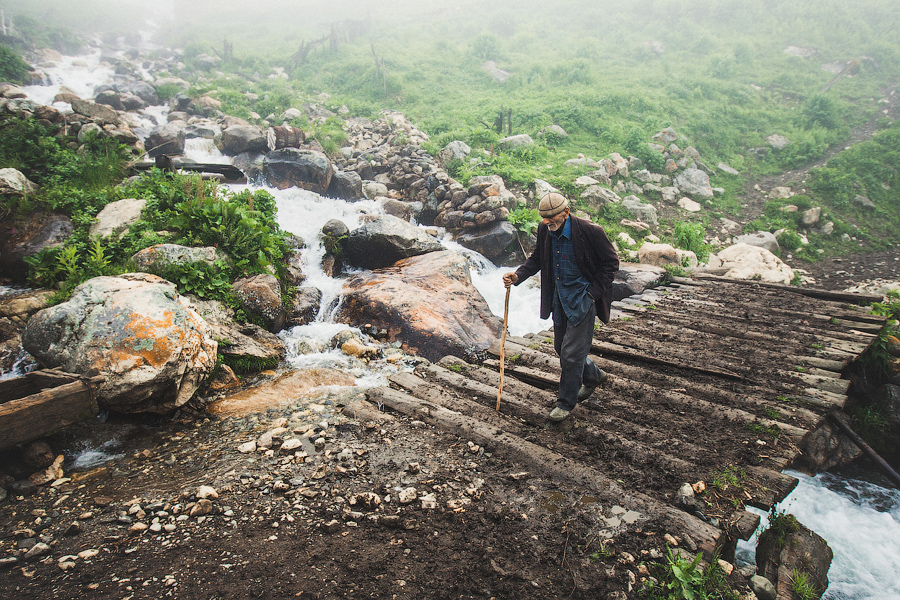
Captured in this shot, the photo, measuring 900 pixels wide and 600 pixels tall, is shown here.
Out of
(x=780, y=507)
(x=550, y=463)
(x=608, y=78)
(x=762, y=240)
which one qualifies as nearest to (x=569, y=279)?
(x=550, y=463)

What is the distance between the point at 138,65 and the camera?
2686 cm

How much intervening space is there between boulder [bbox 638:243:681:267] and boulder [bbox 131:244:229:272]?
10.5 meters

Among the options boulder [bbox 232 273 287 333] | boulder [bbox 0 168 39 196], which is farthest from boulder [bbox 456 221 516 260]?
boulder [bbox 0 168 39 196]

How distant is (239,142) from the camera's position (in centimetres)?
1530

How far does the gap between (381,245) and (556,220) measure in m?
6.69

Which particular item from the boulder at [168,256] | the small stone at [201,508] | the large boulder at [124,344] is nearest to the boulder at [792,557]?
the small stone at [201,508]

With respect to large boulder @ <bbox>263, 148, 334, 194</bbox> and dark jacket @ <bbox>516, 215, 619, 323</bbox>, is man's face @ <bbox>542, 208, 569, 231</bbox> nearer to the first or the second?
dark jacket @ <bbox>516, 215, 619, 323</bbox>

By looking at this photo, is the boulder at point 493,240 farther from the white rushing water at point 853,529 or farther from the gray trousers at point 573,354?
the white rushing water at point 853,529

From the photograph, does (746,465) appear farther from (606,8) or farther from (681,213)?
(606,8)

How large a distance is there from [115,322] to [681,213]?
17444 millimetres

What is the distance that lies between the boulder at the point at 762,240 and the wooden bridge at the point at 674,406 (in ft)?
24.2

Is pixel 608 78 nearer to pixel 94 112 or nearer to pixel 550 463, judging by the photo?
pixel 94 112

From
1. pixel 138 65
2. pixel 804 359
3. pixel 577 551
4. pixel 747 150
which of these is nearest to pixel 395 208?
pixel 804 359

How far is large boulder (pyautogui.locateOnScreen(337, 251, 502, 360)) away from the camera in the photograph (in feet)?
25.1
